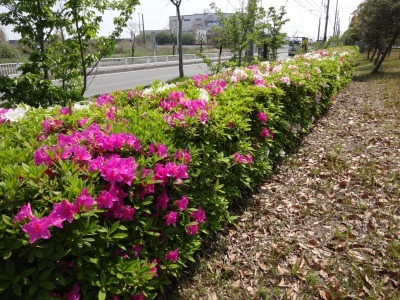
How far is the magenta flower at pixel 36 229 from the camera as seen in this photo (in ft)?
4.34

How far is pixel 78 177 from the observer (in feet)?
5.69

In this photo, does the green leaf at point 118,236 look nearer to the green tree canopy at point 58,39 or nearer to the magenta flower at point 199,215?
the magenta flower at point 199,215

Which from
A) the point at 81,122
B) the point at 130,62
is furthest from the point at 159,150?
the point at 130,62

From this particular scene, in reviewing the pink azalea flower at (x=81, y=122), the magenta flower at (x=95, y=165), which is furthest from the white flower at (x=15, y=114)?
the magenta flower at (x=95, y=165)

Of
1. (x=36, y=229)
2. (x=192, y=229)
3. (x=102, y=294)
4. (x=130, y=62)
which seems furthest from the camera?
(x=130, y=62)

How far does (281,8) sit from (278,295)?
16455mm

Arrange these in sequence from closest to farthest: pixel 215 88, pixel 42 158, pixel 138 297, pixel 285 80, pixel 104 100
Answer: pixel 42 158, pixel 138 297, pixel 104 100, pixel 215 88, pixel 285 80

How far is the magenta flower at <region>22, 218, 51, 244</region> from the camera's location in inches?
52.1

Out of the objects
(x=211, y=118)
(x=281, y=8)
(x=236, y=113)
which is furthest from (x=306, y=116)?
(x=281, y=8)

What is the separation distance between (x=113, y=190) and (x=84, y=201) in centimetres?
21

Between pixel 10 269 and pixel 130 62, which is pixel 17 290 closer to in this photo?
pixel 10 269

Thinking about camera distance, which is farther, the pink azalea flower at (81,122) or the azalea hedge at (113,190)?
the pink azalea flower at (81,122)

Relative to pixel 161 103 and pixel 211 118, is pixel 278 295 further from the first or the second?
pixel 161 103

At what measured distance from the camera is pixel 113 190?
1.70 meters
